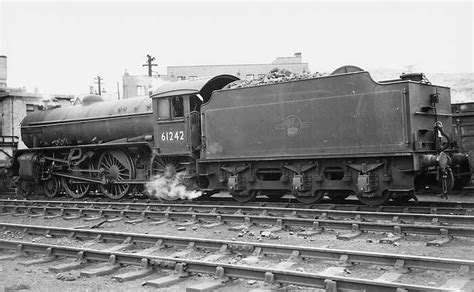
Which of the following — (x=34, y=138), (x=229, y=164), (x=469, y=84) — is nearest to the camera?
(x=229, y=164)

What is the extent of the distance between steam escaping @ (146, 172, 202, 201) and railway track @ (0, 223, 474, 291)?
4.58 m

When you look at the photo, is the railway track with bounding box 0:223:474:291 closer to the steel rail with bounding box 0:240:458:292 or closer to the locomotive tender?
the steel rail with bounding box 0:240:458:292

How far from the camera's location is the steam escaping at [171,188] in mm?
11844

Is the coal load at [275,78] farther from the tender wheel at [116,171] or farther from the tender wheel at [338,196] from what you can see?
the tender wheel at [116,171]

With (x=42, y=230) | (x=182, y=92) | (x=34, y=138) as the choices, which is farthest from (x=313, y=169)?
(x=34, y=138)

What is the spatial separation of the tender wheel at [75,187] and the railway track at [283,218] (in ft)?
6.64

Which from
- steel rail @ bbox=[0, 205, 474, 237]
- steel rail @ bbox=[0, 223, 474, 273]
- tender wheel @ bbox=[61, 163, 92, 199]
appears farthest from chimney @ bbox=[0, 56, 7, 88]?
steel rail @ bbox=[0, 223, 474, 273]

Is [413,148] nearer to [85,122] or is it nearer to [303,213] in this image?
[303,213]

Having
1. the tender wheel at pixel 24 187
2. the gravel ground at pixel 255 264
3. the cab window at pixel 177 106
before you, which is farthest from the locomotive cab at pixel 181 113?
the tender wheel at pixel 24 187

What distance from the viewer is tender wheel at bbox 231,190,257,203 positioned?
35.1ft

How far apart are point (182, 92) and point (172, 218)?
135 inches

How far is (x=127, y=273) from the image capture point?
5.41 meters

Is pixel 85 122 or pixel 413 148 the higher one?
pixel 85 122

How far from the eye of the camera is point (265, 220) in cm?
816
